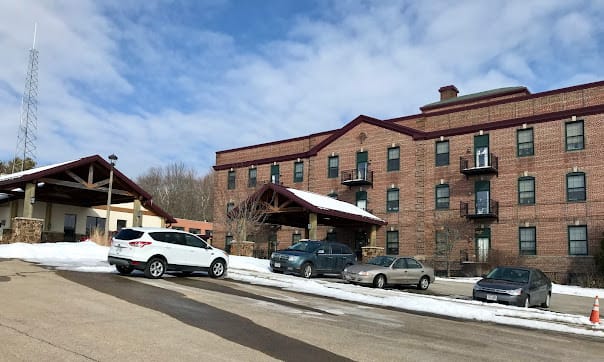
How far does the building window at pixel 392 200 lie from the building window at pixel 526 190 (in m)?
8.81

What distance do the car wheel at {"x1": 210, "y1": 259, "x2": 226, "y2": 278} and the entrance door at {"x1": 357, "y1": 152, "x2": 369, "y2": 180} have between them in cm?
2362

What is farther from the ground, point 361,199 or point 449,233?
point 361,199

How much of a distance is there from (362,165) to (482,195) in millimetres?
9942

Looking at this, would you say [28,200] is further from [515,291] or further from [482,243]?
[482,243]

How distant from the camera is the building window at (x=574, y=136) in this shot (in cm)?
3283

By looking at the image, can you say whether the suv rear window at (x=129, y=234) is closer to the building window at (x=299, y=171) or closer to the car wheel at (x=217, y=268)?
the car wheel at (x=217, y=268)

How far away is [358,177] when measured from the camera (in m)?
41.7

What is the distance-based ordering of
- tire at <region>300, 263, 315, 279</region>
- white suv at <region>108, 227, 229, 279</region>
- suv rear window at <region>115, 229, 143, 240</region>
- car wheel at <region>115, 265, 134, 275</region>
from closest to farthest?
white suv at <region>108, 227, 229, 279</region>, suv rear window at <region>115, 229, 143, 240</region>, car wheel at <region>115, 265, 134, 275</region>, tire at <region>300, 263, 315, 279</region>

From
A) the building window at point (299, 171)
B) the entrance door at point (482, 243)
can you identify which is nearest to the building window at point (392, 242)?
the entrance door at point (482, 243)

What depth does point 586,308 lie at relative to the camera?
61.9ft

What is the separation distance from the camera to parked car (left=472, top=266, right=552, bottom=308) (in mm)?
16484

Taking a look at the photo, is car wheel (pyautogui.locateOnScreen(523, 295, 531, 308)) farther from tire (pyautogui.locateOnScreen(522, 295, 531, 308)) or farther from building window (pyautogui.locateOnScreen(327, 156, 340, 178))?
building window (pyautogui.locateOnScreen(327, 156, 340, 178))

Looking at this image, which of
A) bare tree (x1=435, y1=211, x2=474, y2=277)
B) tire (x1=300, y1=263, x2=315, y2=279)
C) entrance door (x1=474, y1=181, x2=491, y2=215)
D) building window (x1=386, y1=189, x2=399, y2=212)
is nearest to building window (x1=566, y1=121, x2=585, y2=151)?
entrance door (x1=474, y1=181, x2=491, y2=215)

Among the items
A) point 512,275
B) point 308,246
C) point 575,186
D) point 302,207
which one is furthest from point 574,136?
point 308,246
